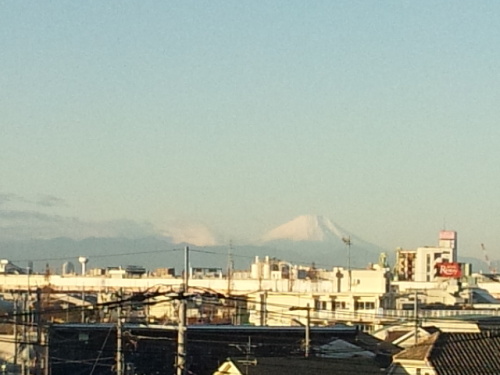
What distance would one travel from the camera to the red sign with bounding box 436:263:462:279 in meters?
140

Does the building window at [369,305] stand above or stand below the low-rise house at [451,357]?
above

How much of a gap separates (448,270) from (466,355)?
95.8 m

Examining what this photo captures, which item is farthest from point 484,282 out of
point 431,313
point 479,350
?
point 479,350

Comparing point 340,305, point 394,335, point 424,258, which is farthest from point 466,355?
point 424,258

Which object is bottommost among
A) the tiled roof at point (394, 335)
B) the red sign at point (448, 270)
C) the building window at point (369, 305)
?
the tiled roof at point (394, 335)

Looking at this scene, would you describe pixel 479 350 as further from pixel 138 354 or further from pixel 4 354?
pixel 4 354

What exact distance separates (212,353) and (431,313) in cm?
Result: 2747

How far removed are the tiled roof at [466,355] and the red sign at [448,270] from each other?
9237 cm

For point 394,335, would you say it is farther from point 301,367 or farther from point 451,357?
point 301,367

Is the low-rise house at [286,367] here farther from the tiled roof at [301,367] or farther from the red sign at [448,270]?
the red sign at [448,270]

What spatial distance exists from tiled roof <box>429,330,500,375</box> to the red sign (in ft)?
303

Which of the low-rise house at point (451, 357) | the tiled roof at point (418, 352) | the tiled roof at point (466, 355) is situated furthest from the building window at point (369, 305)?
the tiled roof at point (418, 352)

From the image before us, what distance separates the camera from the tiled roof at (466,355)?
45.5 meters

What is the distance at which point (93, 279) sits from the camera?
6491 inches
